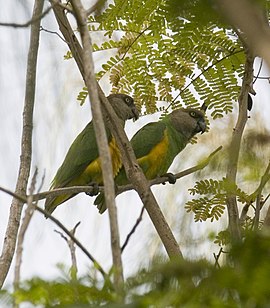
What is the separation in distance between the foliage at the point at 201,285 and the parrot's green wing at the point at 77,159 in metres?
2.85

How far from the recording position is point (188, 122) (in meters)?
3.56

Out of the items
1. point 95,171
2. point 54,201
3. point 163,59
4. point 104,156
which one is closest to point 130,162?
point 163,59

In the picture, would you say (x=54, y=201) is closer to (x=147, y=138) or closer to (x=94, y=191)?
(x=94, y=191)

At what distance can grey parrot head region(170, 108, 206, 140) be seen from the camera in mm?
3309

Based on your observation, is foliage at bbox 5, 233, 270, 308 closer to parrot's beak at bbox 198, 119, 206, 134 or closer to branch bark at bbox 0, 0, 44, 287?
branch bark at bbox 0, 0, 44, 287

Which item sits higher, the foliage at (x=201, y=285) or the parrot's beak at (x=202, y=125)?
the parrot's beak at (x=202, y=125)

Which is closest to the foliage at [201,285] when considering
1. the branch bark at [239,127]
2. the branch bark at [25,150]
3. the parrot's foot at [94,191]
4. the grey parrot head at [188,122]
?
the branch bark at [239,127]

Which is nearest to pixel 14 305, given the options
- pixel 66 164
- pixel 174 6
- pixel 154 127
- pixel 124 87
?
pixel 174 6

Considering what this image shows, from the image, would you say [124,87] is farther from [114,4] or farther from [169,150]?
[169,150]

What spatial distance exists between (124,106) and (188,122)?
1.06 ft

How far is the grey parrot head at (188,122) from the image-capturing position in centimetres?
331

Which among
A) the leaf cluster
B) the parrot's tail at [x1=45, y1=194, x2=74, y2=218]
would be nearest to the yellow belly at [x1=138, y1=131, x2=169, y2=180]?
the parrot's tail at [x1=45, y1=194, x2=74, y2=218]

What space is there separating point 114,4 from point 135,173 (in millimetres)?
576

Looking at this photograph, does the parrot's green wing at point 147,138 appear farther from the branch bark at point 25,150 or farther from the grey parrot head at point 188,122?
the branch bark at point 25,150
